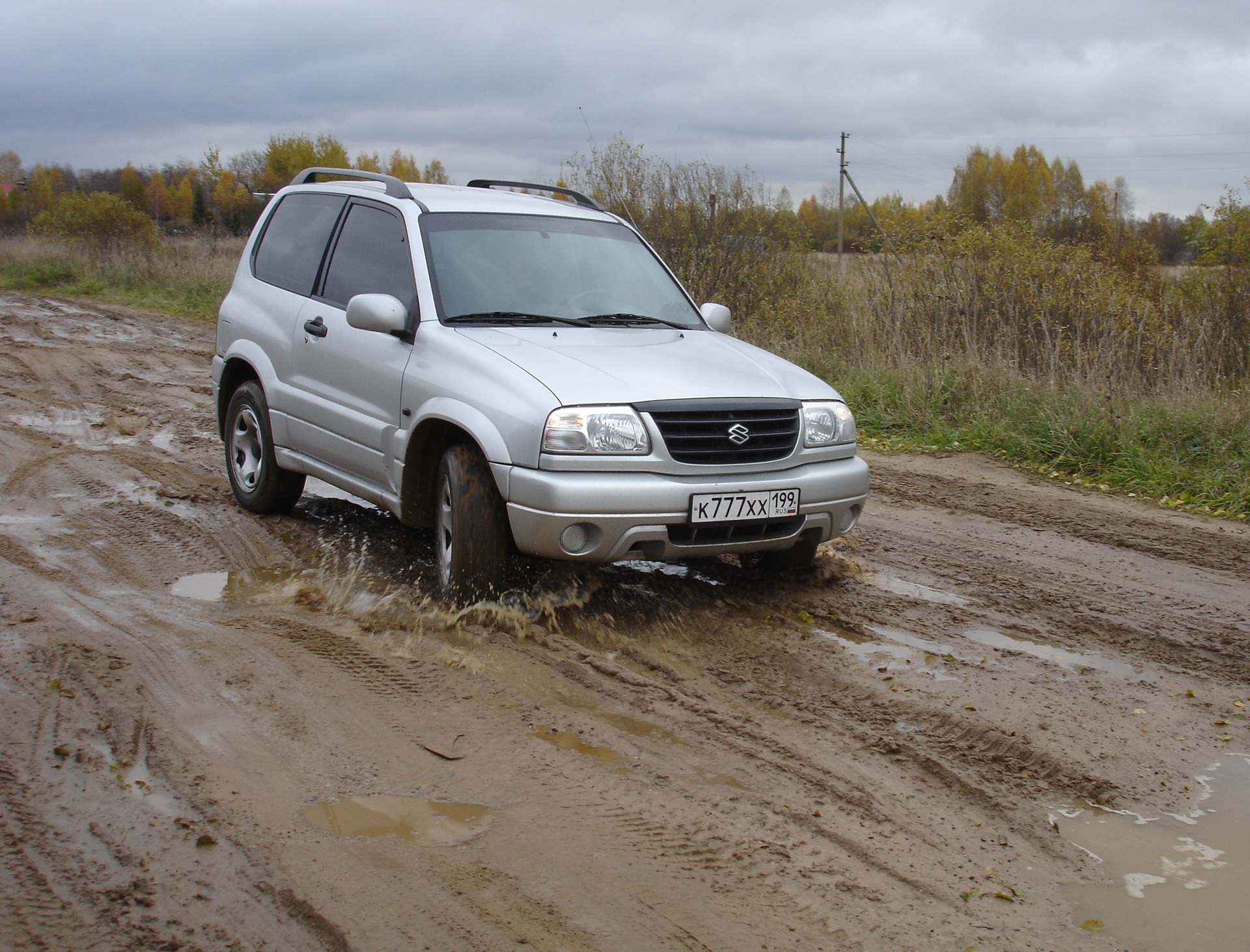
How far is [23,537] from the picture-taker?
5.82m

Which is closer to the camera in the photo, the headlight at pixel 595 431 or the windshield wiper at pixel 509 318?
the headlight at pixel 595 431

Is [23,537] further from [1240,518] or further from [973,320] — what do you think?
[973,320]

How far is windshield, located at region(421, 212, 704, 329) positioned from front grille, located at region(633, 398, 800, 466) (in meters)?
1.01

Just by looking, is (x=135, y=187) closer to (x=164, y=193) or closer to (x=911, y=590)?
(x=164, y=193)

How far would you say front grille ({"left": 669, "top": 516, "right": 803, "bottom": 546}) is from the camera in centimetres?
438

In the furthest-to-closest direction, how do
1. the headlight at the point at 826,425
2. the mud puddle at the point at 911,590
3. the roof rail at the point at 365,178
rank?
the roof rail at the point at 365,178
the mud puddle at the point at 911,590
the headlight at the point at 826,425

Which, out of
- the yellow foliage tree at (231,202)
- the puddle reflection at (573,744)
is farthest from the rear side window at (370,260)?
the yellow foliage tree at (231,202)

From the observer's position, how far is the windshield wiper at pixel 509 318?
495 cm

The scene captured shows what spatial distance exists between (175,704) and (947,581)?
363 centimetres

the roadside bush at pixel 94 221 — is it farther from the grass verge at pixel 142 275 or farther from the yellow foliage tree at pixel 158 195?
the yellow foliage tree at pixel 158 195

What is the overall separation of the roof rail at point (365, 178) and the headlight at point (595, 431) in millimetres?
1924

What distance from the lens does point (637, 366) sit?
15.2ft

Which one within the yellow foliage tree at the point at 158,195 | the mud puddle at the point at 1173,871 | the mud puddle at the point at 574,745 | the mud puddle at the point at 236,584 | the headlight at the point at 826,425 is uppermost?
the yellow foliage tree at the point at 158,195

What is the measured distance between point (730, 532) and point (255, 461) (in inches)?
130
